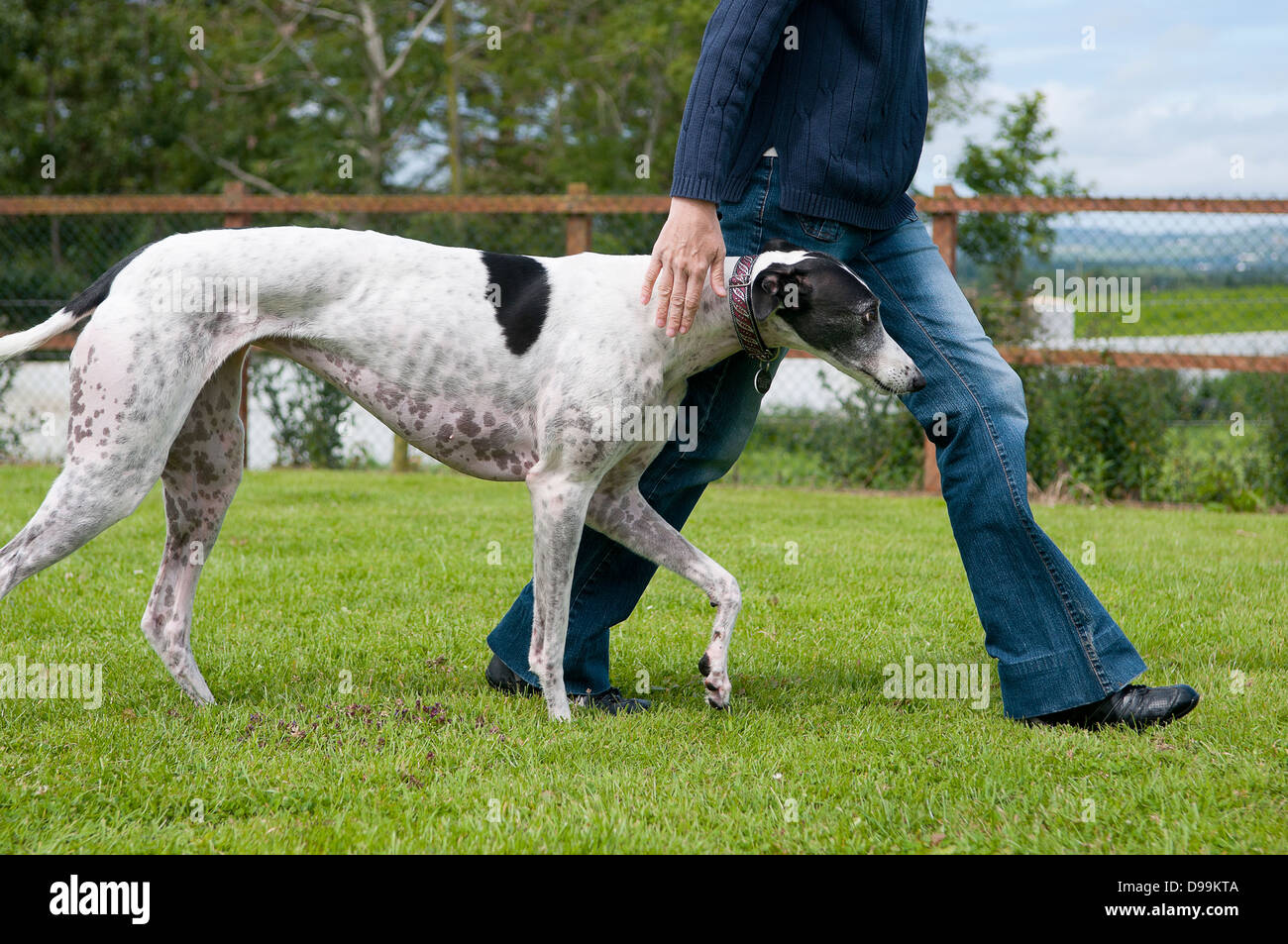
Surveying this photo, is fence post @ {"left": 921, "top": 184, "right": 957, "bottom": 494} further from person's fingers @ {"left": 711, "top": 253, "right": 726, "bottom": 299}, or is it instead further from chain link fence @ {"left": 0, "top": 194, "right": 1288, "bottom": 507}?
person's fingers @ {"left": 711, "top": 253, "right": 726, "bottom": 299}

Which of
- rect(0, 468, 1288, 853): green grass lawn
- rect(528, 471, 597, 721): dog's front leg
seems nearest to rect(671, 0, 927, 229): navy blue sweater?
rect(528, 471, 597, 721): dog's front leg

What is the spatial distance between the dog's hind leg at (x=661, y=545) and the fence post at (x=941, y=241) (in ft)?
18.5

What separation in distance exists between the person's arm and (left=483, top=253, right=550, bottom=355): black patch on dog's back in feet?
1.27

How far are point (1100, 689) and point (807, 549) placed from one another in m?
2.96

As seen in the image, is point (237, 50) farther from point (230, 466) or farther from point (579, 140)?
point (230, 466)

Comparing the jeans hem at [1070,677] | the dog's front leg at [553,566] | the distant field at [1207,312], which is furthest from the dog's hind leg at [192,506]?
the distant field at [1207,312]

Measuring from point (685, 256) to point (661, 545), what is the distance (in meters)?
0.90

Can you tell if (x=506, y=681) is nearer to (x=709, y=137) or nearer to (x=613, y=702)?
(x=613, y=702)

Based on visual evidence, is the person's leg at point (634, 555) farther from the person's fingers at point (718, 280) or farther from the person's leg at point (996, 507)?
the person's leg at point (996, 507)

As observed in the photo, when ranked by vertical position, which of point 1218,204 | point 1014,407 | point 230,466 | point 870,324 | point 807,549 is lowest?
point 807,549

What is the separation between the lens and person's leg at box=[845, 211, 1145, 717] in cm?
325

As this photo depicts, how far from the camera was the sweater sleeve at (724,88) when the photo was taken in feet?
9.78
